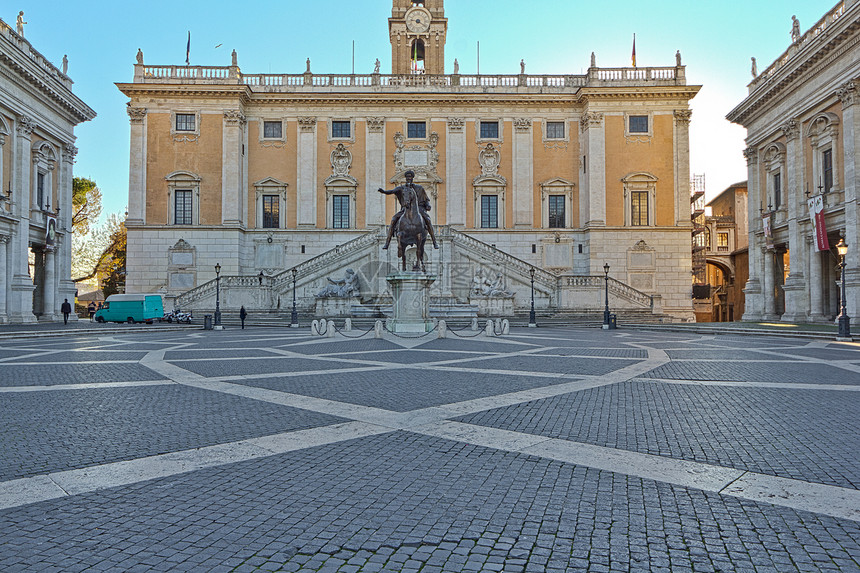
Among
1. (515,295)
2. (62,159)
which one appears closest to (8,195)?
(62,159)

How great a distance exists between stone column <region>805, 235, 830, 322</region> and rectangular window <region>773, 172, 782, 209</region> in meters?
5.23

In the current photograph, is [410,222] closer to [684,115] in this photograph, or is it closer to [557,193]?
[557,193]

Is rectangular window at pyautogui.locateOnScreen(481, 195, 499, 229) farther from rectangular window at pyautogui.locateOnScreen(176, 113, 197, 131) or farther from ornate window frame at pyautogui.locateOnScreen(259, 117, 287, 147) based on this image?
rectangular window at pyautogui.locateOnScreen(176, 113, 197, 131)

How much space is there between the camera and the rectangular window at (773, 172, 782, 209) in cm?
3669

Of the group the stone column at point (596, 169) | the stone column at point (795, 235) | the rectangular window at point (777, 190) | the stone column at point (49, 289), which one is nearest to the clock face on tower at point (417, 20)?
the stone column at point (596, 169)

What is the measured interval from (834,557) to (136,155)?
164 ft

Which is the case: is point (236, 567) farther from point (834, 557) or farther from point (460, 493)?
point (834, 557)

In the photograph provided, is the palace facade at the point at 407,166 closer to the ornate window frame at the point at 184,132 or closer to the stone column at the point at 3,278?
the ornate window frame at the point at 184,132

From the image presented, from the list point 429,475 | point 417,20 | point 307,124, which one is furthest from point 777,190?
point 429,475

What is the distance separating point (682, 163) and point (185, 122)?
38.2 m

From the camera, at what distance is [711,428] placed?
695 cm

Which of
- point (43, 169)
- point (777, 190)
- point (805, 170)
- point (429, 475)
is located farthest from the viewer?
point (43, 169)

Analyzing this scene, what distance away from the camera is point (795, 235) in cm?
3359

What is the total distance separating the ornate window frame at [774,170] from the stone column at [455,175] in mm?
20545
